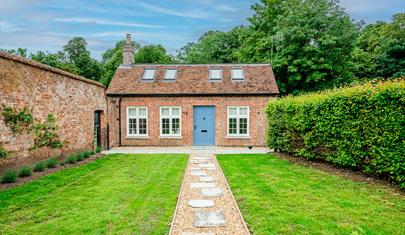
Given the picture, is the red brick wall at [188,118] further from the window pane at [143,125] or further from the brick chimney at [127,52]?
the brick chimney at [127,52]

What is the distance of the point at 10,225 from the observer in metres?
4.48

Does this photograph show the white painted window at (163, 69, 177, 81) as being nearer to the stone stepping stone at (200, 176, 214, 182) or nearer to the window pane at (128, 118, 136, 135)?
the window pane at (128, 118, 136, 135)

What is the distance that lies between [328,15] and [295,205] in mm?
19915

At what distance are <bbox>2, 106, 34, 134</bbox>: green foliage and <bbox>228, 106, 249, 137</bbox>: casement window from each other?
10247 millimetres

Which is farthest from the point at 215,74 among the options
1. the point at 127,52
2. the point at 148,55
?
the point at 148,55

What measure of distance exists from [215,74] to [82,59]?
27.2 metres

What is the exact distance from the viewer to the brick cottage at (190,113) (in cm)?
1630

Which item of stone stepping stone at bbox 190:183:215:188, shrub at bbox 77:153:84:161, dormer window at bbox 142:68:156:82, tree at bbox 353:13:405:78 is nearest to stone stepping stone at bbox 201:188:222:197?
stone stepping stone at bbox 190:183:215:188

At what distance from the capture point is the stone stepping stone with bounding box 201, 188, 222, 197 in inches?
246

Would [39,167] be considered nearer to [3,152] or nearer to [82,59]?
[3,152]

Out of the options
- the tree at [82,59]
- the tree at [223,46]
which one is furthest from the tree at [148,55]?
the tree at [82,59]

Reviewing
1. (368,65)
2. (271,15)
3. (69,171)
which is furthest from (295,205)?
(368,65)

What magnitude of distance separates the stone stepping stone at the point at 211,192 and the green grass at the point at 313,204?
1.16 feet

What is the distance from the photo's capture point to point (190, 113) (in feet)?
53.9
